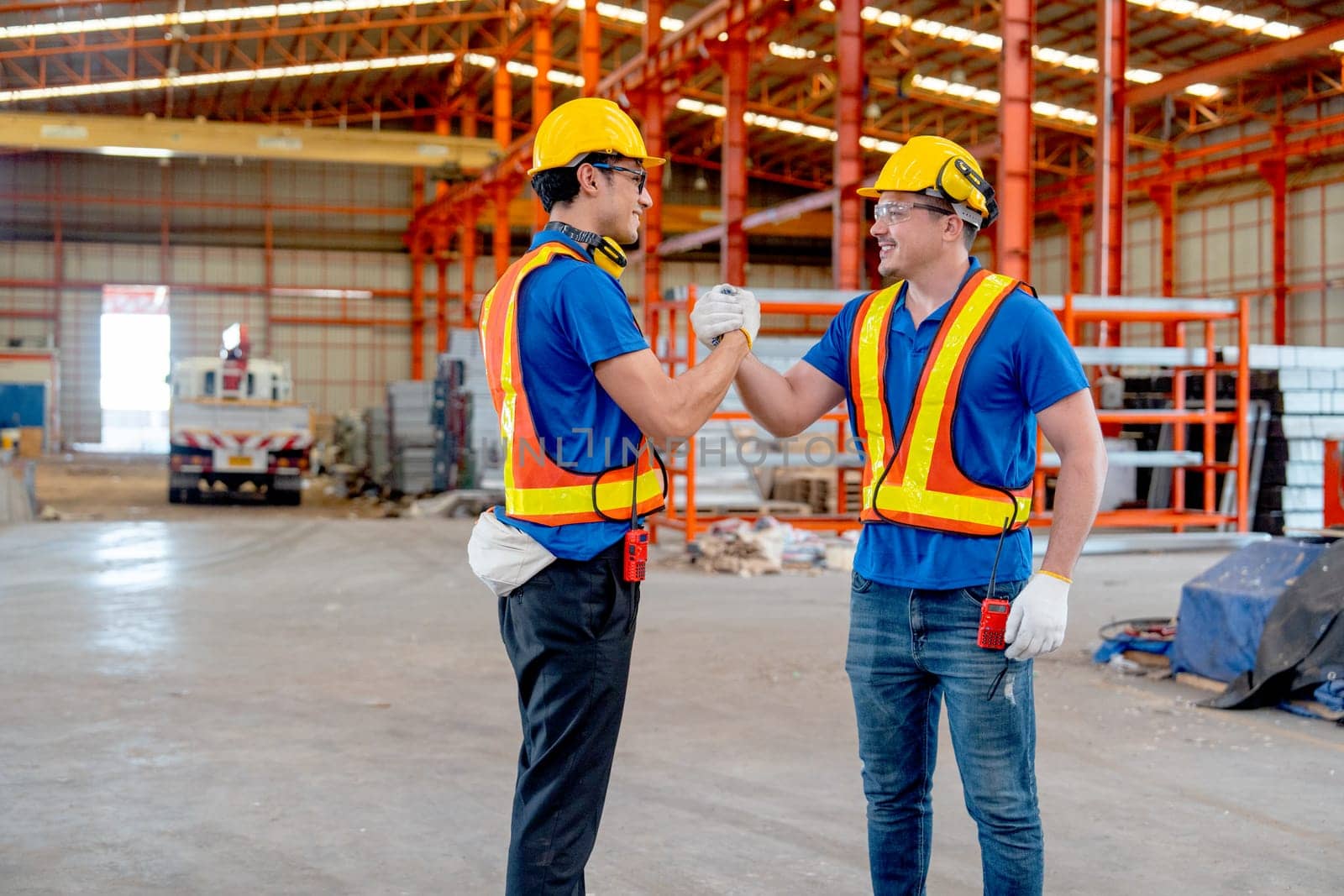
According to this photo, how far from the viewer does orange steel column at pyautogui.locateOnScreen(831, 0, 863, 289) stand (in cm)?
1523

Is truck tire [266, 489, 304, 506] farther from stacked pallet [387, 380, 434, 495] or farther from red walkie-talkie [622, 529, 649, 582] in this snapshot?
red walkie-talkie [622, 529, 649, 582]

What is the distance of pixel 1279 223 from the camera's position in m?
25.3

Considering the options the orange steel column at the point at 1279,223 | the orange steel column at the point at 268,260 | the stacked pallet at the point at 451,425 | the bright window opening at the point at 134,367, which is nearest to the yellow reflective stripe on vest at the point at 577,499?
the stacked pallet at the point at 451,425

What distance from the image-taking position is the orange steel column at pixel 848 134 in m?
15.2

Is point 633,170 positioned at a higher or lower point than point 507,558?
higher

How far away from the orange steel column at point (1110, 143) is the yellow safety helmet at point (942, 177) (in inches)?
511

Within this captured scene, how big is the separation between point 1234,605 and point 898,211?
4.04m

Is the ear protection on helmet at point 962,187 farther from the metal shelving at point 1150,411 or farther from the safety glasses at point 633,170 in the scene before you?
the metal shelving at point 1150,411

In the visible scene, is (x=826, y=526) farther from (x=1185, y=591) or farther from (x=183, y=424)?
(x=183, y=424)

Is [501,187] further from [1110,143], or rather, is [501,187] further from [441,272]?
[1110,143]

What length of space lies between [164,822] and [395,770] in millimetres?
855

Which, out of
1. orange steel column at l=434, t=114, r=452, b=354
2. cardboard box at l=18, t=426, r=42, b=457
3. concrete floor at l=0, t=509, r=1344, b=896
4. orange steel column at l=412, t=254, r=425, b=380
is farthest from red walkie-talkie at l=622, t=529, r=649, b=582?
orange steel column at l=412, t=254, r=425, b=380

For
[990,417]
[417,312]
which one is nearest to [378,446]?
[417,312]

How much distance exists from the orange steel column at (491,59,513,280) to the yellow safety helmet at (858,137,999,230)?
2192 cm
